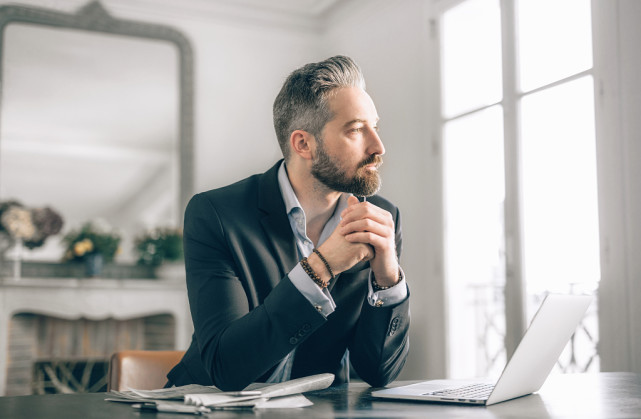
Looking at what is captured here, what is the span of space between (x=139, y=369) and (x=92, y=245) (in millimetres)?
2823

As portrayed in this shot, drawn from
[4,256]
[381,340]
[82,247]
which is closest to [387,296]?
[381,340]

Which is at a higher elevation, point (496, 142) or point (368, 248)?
point (496, 142)

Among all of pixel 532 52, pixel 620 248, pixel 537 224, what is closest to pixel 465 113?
pixel 532 52

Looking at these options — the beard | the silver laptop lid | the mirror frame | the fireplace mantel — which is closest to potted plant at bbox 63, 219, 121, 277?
the fireplace mantel

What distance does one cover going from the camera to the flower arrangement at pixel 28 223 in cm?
392

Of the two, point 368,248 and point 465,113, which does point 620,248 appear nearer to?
point 465,113

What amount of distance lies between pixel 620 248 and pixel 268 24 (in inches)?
128

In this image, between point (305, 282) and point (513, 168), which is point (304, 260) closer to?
point (305, 282)

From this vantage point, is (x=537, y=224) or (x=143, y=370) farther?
(x=537, y=224)

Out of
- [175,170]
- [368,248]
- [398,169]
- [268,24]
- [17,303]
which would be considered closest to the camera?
[368,248]

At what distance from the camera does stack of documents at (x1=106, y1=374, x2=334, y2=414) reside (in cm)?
93

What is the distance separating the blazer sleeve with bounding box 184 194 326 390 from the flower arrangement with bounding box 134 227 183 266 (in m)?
3.04

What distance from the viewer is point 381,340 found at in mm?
1371

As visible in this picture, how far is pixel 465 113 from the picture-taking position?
148 inches
